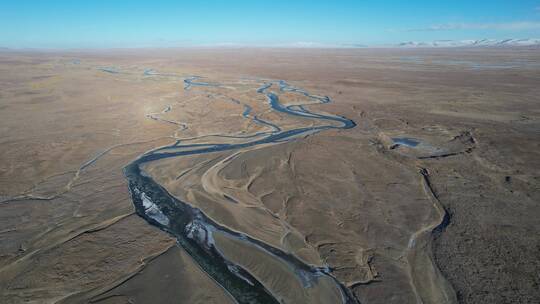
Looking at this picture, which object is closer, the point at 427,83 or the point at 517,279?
the point at 517,279

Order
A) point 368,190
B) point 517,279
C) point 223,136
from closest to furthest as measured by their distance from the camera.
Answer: point 517,279 → point 368,190 → point 223,136

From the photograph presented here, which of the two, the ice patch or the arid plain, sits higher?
the arid plain

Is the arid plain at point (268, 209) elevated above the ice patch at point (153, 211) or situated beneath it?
elevated above

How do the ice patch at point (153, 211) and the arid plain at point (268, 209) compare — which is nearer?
the arid plain at point (268, 209)

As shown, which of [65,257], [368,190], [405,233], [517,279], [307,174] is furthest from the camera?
[307,174]

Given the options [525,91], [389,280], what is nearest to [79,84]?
[389,280]

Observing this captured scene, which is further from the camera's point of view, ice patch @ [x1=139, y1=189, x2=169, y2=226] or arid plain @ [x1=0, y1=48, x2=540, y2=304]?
ice patch @ [x1=139, y1=189, x2=169, y2=226]

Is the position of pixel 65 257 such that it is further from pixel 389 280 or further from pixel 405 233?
pixel 405 233

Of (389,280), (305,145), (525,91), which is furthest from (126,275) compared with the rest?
(525,91)
